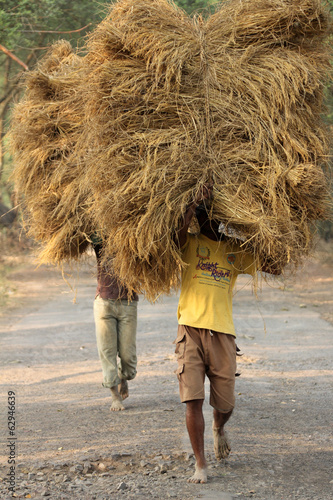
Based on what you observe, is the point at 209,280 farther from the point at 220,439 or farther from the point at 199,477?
the point at 199,477

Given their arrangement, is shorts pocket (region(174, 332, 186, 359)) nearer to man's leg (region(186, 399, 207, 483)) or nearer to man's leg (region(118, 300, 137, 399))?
man's leg (region(186, 399, 207, 483))

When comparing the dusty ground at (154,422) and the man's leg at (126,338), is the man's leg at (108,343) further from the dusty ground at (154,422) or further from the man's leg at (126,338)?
the dusty ground at (154,422)

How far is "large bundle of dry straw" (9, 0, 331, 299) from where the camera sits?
3.08 m

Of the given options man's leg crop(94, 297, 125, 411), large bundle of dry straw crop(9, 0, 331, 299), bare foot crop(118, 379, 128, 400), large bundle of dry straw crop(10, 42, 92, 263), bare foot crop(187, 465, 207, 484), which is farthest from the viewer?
bare foot crop(118, 379, 128, 400)

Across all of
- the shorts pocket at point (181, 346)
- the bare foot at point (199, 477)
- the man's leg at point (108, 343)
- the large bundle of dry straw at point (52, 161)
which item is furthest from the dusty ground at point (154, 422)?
the large bundle of dry straw at point (52, 161)

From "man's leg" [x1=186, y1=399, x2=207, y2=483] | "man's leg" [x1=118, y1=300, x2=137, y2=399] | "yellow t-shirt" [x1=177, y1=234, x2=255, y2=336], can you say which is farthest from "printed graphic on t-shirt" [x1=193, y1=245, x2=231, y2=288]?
"man's leg" [x1=118, y1=300, x2=137, y2=399]

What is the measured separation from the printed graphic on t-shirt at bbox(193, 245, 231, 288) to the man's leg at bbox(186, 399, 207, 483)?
2.16 feet

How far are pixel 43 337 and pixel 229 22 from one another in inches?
213

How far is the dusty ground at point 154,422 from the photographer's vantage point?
3.24 meters

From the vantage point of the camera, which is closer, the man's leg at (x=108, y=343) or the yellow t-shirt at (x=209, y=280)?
the yellow t-shirt at (x=209, y=280)

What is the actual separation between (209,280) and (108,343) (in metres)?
1.52

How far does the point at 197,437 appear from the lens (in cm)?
324

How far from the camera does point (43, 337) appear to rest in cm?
791

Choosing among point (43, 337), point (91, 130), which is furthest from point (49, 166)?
point (43, 337)
